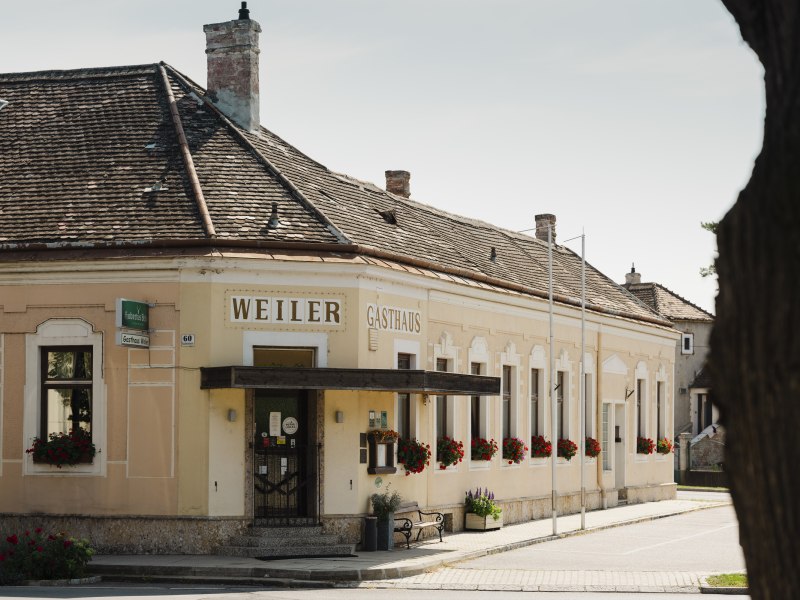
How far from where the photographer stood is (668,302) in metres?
60.1

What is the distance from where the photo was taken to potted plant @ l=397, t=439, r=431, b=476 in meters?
24.2

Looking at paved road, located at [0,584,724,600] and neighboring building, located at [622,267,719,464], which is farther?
neighboring building, located at [622,267,719,464]

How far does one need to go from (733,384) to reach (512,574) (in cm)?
1690

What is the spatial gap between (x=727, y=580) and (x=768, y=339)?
53.7ft

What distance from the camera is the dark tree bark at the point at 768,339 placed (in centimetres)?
333

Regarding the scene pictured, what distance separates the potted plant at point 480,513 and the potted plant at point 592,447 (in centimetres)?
717

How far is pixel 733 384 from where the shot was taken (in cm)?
348

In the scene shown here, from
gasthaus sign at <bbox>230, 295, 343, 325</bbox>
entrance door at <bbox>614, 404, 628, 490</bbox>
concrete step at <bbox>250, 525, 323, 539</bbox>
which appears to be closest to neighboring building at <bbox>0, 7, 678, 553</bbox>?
gasthaus sign at <bbox>230, 295, 343, 325</bbox>

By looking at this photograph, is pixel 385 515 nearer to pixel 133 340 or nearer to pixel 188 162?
pixel 133 340

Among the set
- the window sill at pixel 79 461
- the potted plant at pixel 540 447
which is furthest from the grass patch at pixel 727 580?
the potted plant at pixel 540 447

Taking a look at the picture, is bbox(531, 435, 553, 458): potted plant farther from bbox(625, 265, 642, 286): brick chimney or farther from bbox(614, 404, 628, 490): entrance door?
bbox(625, 265, 642, 286): brick chimney

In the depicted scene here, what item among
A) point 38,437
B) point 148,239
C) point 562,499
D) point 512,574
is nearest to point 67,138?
point 148,239

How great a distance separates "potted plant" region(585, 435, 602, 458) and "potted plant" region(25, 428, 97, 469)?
15.4 m

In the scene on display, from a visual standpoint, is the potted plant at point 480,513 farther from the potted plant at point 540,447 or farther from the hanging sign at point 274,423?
the hanging sign at point 274,423
